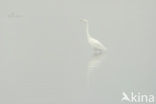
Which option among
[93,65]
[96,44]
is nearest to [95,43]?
[96,44]

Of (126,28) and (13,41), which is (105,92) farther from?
(13,41)

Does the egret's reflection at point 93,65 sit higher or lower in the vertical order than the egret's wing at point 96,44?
lower

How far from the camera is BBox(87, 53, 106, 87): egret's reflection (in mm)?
3770

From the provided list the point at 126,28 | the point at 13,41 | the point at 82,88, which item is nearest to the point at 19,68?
the point at 13,41

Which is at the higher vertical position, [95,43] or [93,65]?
[95,43]

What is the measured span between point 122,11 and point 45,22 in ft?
1.75

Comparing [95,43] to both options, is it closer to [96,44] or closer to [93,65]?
[96,44]

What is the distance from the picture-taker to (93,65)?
3.80 meters

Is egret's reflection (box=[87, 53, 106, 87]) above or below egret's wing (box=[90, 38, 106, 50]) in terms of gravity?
below

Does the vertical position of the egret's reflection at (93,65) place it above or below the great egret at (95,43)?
below

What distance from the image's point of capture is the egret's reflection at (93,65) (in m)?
3.77

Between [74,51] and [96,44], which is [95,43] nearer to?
[96,44]

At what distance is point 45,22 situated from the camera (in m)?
3.80

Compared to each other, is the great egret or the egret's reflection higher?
the great egret
